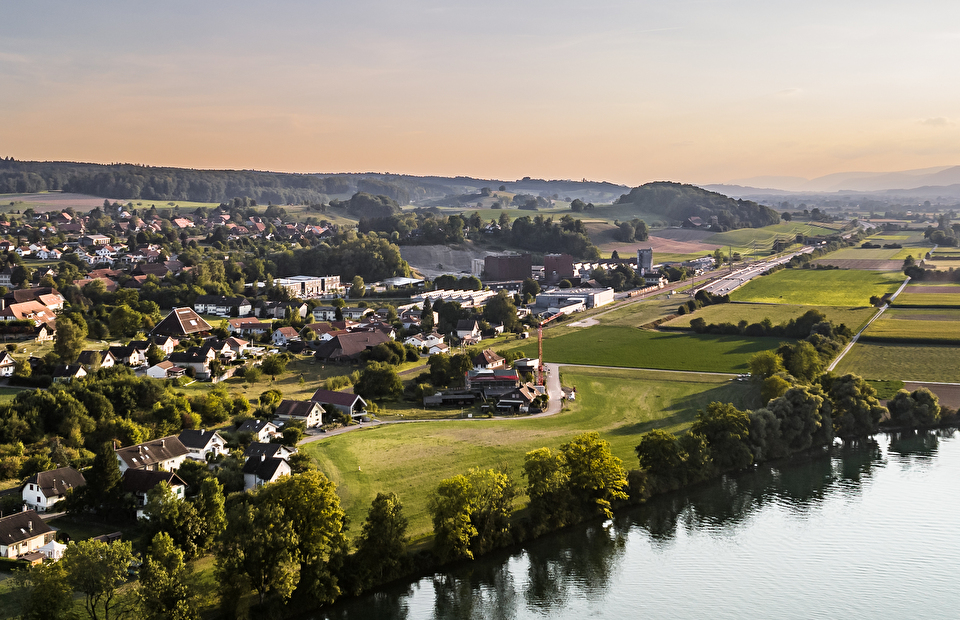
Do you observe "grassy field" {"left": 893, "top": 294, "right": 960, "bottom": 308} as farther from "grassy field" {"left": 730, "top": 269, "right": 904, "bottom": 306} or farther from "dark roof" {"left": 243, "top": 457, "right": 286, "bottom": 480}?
"dark roof" {"left": 243, "top": 457, "right": 286, "bottom": 480}

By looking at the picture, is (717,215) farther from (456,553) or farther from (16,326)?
(456,553)

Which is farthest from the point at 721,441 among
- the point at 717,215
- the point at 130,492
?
the point at 717,215

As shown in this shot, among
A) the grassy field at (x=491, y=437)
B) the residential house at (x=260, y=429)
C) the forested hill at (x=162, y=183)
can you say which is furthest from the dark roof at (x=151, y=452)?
the forested hill at (x=162, y=183)

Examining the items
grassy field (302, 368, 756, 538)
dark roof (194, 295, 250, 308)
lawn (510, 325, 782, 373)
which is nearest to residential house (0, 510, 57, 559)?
grassy field (302, 368, 756, 538)

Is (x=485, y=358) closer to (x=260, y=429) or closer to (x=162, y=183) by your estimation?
(x=260, y=429)

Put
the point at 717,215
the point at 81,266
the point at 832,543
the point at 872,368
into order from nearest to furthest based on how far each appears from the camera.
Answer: the point at 832,543, the point at 872,368, the point at 81,266, the point at 717,215

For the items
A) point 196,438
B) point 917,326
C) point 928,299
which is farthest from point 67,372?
point 928,299
